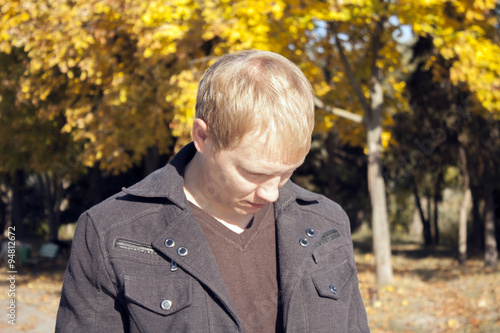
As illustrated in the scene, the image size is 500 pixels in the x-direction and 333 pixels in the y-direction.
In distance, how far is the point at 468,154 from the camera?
54.0 feet

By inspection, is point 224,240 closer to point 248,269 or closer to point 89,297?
point 248,269

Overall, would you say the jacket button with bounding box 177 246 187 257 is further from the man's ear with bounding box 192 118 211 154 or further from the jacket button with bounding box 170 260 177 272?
the man's ear with bounding box 192 118 211 154

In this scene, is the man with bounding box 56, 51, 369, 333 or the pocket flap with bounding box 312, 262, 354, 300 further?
the pocket flap with bounding box 312, 262, 354, 300

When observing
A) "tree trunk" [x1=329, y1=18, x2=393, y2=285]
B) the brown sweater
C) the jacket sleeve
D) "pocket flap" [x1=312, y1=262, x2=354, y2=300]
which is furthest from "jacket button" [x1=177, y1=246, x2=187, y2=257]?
"tree trunk" [x1=329, y1=18, x2=393, y2=285]

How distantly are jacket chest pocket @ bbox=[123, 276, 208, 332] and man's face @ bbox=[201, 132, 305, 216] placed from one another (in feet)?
0.95

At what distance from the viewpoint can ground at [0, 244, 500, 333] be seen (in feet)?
26.1

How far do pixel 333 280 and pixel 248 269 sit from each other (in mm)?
329

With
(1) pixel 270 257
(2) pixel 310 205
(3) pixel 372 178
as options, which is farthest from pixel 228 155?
(3) pixel 372 178

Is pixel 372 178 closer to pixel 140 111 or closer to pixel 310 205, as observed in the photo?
pixel 140 111

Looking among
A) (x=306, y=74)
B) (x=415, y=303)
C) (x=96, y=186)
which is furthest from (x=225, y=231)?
(x=96, y=186)

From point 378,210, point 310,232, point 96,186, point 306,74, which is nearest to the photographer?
point 310,232

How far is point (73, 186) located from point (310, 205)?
1011 inches

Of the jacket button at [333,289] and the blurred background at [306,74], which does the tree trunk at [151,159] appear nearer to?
the blurred background at [306,74]

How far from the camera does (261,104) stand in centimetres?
150
